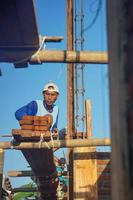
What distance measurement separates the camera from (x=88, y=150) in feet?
21.9

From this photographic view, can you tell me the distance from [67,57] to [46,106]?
8.96 ft

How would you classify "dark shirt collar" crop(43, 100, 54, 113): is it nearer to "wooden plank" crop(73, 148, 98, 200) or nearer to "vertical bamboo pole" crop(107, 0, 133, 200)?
"wooden plank" crop(73, 148, 98, 200)

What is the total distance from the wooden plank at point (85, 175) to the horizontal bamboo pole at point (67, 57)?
7.68ft

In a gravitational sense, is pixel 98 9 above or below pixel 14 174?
above

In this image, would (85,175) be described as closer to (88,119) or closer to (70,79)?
(88,119)

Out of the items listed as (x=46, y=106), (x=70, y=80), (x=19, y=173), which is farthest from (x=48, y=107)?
(x=70, y=80)

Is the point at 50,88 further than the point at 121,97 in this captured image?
Yes

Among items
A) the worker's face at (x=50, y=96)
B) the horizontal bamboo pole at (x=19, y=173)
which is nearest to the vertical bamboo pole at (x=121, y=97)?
the worker's face at (x=50, y=96)

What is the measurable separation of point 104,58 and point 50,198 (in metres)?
5.63

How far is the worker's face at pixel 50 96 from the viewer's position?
7.30 m

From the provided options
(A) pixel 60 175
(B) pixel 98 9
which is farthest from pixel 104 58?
(A) pixel 60 175

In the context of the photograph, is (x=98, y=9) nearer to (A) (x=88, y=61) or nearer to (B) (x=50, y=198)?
(A) (x=88, y=61)

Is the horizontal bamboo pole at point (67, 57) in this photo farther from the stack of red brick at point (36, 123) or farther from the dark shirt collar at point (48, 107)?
the dark shirt collar at point (48, 107)

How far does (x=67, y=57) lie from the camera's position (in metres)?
4.69
